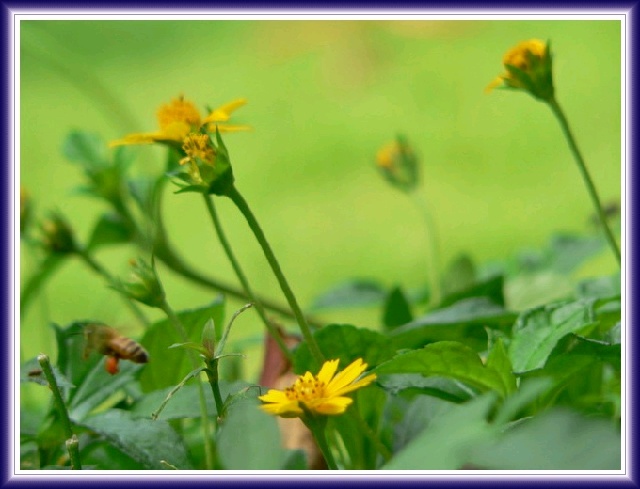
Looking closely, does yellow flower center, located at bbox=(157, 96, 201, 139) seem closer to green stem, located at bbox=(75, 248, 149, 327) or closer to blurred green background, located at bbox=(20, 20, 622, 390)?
green stem, located at bbox=(75, 248, 149, 327)

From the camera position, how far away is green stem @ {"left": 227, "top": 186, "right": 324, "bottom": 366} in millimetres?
268

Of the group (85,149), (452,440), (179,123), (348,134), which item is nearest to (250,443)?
(452,440)

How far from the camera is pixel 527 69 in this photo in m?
0.34

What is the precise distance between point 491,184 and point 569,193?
149mm

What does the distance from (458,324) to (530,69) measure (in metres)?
0.10

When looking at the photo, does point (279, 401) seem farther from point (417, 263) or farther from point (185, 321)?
point (417, 263)

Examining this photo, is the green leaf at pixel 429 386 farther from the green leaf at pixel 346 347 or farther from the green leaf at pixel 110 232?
the green leaf at pixel 110 232

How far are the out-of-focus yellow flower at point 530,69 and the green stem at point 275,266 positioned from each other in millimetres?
114

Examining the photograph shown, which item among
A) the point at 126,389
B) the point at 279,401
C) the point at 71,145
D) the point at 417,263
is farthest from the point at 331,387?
the point at 417,263

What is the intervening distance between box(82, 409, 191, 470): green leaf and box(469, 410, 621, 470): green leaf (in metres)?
0.12

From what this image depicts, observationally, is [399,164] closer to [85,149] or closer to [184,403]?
[85,149]

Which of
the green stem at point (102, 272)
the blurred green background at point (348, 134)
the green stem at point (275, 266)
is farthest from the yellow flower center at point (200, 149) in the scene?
the blurred green background at point (348, 134)

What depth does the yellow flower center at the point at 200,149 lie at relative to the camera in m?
0.27

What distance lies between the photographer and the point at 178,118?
319mm
